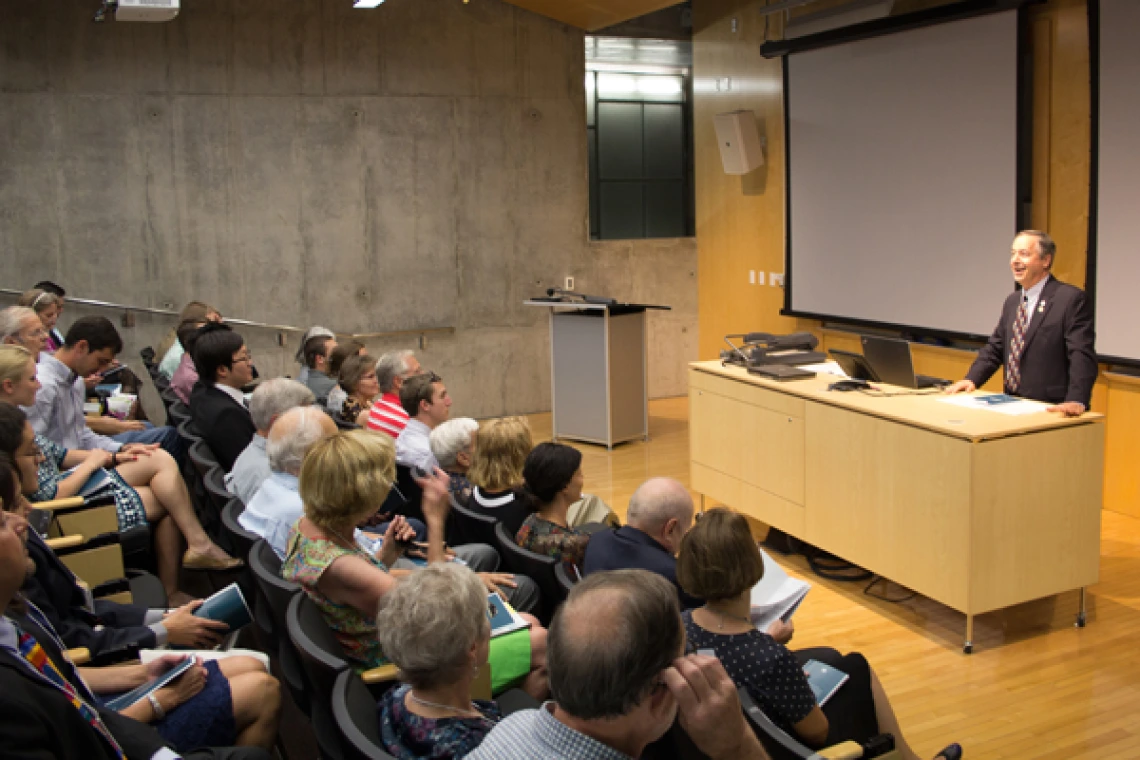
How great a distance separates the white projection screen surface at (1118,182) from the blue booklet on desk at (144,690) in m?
5.32

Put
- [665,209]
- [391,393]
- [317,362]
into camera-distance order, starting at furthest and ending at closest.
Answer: [665,209]
[317,362]
[391,393]

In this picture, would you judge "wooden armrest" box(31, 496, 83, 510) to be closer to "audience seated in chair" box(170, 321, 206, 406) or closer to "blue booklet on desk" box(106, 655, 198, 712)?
"blue booklet on desk" box(106, 655, 198, 712)

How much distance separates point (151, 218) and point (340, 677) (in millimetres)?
7227

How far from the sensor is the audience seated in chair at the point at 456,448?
4.20 meters

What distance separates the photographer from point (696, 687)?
1.76 meters

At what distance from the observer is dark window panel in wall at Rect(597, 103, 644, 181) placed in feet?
35.6

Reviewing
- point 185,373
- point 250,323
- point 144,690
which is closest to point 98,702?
point 144,690

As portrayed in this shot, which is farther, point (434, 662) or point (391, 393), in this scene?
point (391, 393)

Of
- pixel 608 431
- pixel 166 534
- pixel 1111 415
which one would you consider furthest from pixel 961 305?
pixel 166 534

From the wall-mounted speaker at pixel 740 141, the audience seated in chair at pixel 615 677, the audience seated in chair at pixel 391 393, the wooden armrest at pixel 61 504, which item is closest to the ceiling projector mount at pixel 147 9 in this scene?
the audience seated in chair at pixel 391 393

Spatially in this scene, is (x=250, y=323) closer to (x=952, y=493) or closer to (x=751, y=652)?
(x=952, y=493)

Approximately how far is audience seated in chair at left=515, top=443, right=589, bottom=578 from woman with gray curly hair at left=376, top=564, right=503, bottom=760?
1270mm

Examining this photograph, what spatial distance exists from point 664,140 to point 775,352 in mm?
5739

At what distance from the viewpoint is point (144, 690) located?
101 inches
